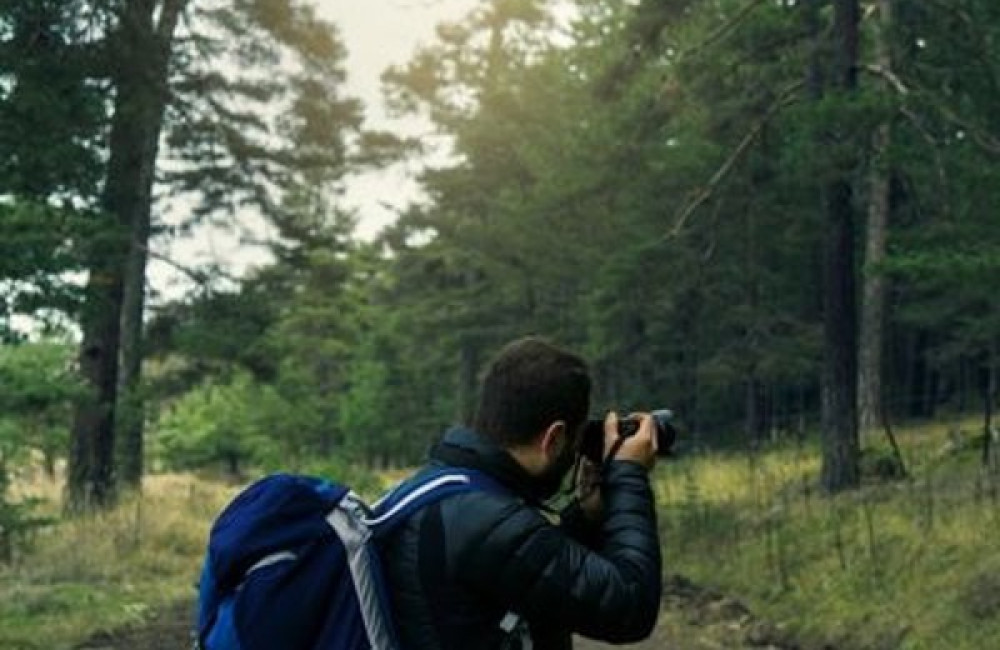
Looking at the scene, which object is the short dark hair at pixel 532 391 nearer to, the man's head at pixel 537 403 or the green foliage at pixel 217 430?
the man's head at pixel 537 403

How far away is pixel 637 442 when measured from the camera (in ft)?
9.39

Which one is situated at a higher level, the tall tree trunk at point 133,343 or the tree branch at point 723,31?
the tree branch at point 723,31

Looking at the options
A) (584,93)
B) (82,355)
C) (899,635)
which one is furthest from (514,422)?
(584,93)

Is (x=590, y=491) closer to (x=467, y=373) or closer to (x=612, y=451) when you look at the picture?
(x=612, y=451)

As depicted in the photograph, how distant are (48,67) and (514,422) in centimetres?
1055

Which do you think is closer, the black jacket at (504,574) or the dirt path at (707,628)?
the black jacket at (504,574)

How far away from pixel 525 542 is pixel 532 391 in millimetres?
314

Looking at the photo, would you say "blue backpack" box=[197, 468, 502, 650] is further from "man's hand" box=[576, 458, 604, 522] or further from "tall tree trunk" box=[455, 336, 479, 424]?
"tall tree trunk" box=[455, 336, 479, 424]

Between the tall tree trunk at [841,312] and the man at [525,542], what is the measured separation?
556 inches

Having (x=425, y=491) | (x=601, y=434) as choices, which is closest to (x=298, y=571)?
(x=425, y=491)

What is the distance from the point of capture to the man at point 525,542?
256 cm

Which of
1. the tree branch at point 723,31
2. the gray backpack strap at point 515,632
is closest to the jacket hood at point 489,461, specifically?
the gray backpack strap at point 515,632

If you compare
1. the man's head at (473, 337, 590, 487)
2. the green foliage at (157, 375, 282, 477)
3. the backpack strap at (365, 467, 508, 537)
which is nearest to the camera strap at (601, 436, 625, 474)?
the man's head at (473, 337, 590, 487)

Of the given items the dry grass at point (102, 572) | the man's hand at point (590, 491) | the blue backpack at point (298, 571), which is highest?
the man's hand at point (590, 491)
